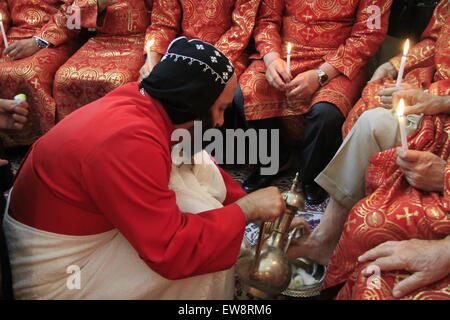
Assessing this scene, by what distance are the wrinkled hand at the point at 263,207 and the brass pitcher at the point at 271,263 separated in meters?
0.06

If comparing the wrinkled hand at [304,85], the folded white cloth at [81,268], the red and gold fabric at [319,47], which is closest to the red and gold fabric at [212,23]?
the red and gold fabric at [319,47]

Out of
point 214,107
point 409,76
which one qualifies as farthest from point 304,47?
point 214,107

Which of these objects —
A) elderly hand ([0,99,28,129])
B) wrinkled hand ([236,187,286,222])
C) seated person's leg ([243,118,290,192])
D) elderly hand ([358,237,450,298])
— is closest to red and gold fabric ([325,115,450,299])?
elderly hand ([358,237,450,298])

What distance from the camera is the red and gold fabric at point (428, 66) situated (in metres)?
1.90

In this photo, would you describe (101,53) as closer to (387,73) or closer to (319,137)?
(319,137)

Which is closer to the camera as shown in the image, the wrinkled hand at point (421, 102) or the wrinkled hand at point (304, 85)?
the wrinkled hand at point (421, 102)

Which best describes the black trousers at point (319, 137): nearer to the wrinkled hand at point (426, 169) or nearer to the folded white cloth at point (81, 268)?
the wrinkled hand at point (426, 169)

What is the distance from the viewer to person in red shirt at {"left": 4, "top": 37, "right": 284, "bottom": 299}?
3.71 ft

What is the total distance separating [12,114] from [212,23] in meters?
1.54

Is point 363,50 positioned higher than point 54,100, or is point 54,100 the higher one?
point 363,50

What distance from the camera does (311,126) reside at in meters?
2.38

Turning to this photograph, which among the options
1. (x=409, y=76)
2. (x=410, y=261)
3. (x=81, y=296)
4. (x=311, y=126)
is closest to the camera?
(x=410, y=261)

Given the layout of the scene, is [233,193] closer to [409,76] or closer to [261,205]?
[261,205]
